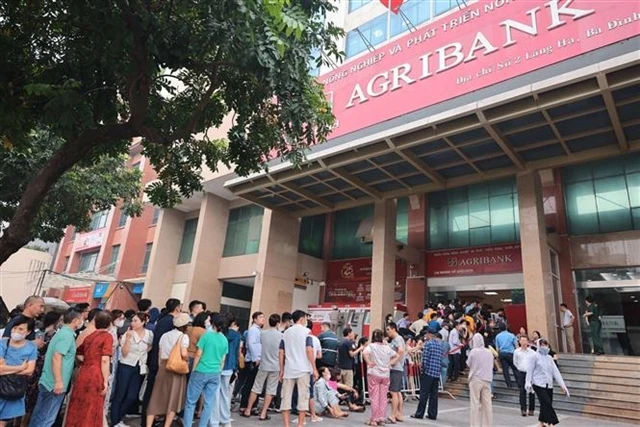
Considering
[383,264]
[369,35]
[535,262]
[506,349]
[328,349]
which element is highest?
[369,35]

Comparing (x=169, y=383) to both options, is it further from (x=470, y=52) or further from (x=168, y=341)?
(x=470, y=52)

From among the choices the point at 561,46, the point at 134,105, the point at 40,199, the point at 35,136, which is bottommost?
the point at 40,199

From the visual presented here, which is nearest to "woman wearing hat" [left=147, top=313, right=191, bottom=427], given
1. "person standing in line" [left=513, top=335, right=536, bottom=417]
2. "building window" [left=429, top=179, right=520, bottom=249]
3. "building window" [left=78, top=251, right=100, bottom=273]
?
"person standing in line" [left=513, top=335, right=536, bottom=417]

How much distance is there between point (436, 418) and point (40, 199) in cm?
729

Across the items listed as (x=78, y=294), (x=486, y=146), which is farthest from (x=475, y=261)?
(x=78, y=294)

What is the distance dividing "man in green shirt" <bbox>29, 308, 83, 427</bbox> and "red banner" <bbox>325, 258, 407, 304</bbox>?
1499 cm

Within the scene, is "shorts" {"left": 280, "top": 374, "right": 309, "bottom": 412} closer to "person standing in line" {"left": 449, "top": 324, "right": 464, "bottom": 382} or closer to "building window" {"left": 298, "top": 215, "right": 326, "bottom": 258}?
"person standing in line" {"left": 449, "top": 324, "right": 464, "bottom": 382}

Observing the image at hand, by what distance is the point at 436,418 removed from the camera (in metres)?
7.73

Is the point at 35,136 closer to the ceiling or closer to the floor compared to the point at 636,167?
closer to the floor

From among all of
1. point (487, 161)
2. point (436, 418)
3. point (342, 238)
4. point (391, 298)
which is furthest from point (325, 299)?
point (436, 418)

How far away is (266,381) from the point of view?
7.14 m

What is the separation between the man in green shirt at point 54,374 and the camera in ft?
15.0

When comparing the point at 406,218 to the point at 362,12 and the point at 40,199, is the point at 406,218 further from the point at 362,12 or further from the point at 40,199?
the point at 40,199

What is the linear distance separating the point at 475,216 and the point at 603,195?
4396mm
